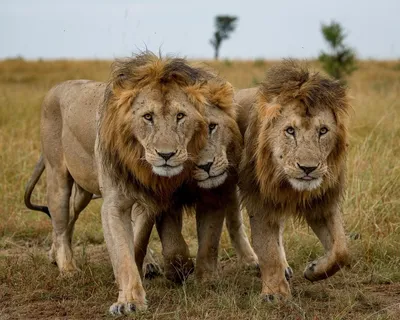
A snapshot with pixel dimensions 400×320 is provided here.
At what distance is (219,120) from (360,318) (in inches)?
48.6

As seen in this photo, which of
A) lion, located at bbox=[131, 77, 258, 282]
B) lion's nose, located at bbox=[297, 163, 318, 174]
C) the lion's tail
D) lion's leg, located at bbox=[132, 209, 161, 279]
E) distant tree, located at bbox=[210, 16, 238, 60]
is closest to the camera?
lion's nose, located at bbox=[297, 163, 318, 174]

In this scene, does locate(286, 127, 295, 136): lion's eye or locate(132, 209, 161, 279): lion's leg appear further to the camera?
locate(132, 209, 161, 279): lion's leg

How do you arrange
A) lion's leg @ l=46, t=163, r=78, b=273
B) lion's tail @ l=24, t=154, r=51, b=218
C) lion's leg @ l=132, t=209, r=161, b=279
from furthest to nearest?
1. lion's tail @ l=24, t=154, r=51, b=218
2. lion's leg @ l=46, t=163, r=78, b=273
3. lion's leg @ l=132, t=209, r=161, b=279

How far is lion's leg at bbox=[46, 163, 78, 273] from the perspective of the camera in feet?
19.1

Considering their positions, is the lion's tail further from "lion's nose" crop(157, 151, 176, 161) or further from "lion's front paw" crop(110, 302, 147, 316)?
"lion's nose" crop(157, 151, 176, 161)

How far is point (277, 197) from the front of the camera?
4480 mm

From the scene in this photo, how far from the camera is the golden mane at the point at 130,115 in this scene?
4383mm

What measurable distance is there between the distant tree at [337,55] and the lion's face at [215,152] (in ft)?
45.6

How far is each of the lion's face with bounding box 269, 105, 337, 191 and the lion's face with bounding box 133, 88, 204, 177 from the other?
0.42 meters

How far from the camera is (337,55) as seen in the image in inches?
734

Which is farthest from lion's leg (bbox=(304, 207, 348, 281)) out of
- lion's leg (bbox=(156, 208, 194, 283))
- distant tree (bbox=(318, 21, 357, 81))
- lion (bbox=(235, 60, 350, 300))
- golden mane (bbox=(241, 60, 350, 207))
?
distant tree (bbox=(318, 21, 357, 81))

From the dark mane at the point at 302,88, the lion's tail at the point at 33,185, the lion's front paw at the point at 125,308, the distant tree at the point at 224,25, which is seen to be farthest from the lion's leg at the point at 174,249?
the distant tree at the point at 224,25

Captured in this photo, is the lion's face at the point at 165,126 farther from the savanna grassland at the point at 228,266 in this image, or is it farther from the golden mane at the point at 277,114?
the savanna grassland at the point at 228,266

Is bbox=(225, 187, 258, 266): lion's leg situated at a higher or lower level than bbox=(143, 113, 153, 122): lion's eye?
lower
